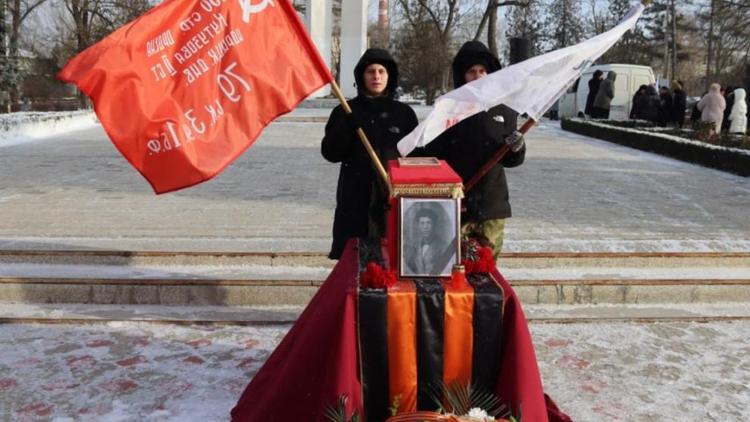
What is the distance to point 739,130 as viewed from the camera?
653 inches

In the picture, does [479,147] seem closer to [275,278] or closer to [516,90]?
[516,90]

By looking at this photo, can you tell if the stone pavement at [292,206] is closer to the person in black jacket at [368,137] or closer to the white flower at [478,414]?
the person in black jacket at [368,137]

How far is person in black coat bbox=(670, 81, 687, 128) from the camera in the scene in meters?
20.3

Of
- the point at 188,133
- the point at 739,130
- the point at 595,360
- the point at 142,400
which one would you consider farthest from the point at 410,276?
the point at 739,130

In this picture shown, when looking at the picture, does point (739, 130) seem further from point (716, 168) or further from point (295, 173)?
point (295, 173)

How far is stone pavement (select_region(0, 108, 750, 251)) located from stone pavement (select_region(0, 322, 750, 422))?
4.52 ft

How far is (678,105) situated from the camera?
20719 millimetres

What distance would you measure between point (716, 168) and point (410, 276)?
11.1 m

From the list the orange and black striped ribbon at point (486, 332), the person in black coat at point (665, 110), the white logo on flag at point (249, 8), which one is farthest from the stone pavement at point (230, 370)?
the person in black coat at point (665, 110)

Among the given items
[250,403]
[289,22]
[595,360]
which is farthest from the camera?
[595,360]

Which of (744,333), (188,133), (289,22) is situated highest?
(289,22)

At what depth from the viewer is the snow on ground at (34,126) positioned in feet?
52.8

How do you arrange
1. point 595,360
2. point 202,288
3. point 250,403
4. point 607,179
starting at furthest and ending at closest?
point 607,179, point 202,288, point 595,360, point 250,403

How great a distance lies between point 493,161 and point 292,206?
5012 mm
